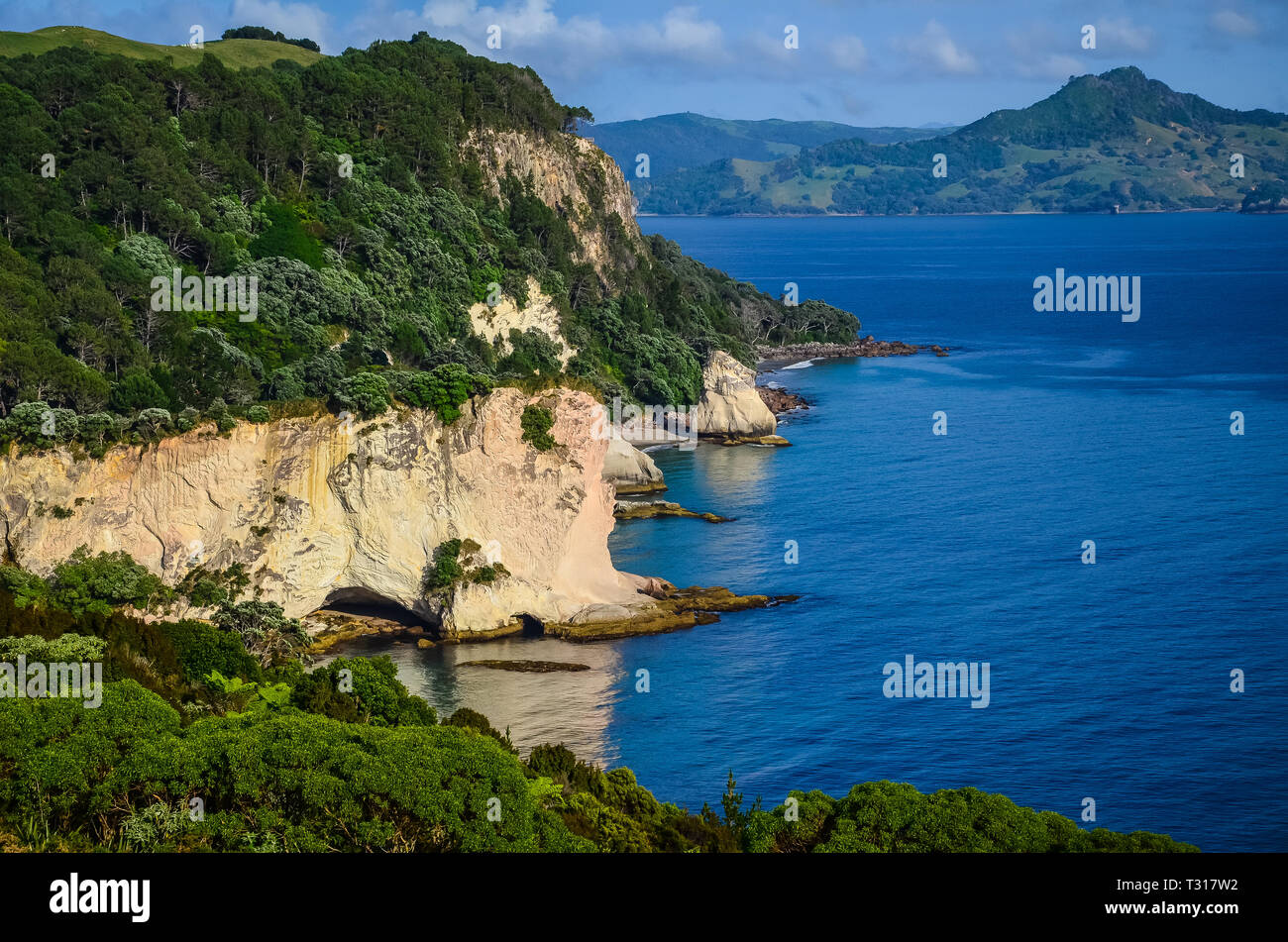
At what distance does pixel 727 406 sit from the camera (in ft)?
319

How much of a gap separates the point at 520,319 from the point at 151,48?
1368 inches

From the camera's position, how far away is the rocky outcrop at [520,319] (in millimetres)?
85438

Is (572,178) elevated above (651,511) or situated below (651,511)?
above

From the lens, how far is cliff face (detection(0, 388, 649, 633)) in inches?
1871

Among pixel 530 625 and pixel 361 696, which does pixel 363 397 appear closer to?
pixel 530 625

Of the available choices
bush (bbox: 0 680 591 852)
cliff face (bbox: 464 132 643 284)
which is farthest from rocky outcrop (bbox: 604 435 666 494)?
bush (bbox: 0 680 591 852)

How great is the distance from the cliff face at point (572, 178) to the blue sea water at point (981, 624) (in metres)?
21.4

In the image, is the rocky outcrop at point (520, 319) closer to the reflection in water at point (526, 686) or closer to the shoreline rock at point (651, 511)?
the shoreline rock at point (651, 511)

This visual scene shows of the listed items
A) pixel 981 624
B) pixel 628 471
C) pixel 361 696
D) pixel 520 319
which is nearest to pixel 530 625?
pixel 981 624

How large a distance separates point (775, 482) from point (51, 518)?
4470 centimetres

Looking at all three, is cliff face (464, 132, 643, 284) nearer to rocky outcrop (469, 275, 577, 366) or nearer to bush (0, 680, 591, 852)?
rocky outcrop (469, 275, 577, 366)

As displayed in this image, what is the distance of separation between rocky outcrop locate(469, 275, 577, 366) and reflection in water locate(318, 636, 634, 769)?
120 feet
